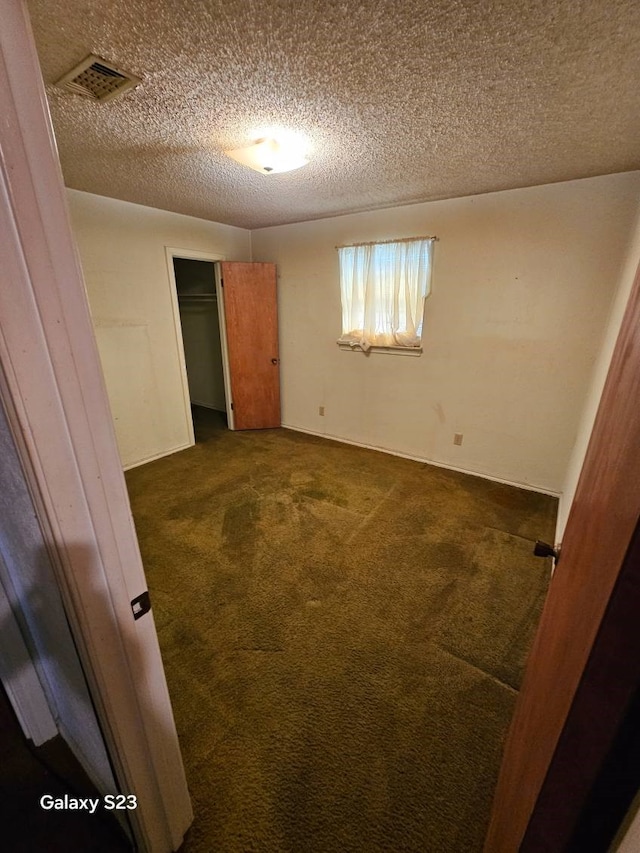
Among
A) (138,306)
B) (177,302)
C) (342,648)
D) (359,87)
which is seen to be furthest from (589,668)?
(177,302)

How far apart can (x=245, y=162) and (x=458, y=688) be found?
2821 mm

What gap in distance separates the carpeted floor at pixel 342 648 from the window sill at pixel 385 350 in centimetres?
127

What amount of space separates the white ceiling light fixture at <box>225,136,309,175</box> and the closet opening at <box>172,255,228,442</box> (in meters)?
2.71

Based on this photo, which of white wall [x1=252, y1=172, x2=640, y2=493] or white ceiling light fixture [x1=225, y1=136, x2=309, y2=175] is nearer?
white ceiling light fixture [x1=225, y1=136, x2=309, y2=175]

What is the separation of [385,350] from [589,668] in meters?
3.25

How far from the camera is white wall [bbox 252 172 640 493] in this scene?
7.87 feet

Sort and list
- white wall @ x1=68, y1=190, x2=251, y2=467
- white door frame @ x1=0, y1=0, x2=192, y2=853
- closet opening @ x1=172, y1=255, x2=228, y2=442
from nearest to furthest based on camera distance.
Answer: white door frame @ x1=0, y1=0, x2=192, y2=853 → white wall @ x1=68, y1=190, x2=251, y2=467 → closet opening @ x1=172, y1=255, x2=228, y2=442

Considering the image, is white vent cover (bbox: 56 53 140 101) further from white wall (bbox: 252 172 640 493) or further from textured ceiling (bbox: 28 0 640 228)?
white wall (bbox: 252 172 640 493)

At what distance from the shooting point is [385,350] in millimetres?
3404

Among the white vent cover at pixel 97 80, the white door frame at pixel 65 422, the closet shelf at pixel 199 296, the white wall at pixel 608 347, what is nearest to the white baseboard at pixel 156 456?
the closet shelf at pixel 199 296

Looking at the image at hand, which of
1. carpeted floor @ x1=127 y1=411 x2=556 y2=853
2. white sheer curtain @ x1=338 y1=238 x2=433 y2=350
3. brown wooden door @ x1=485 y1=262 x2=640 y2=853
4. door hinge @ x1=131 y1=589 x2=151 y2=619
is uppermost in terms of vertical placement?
white sheer curtain @ x1=338 y1=238 x2=433 y2=350

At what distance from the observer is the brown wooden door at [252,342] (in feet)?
12.3

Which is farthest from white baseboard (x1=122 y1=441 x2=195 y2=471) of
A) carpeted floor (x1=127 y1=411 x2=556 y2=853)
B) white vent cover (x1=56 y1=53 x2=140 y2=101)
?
white vent cover (x1=56 y1=53 x2=140 y2=101)

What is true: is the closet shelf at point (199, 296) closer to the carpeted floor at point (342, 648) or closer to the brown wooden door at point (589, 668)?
the carpeted floor at point (342, 648)
